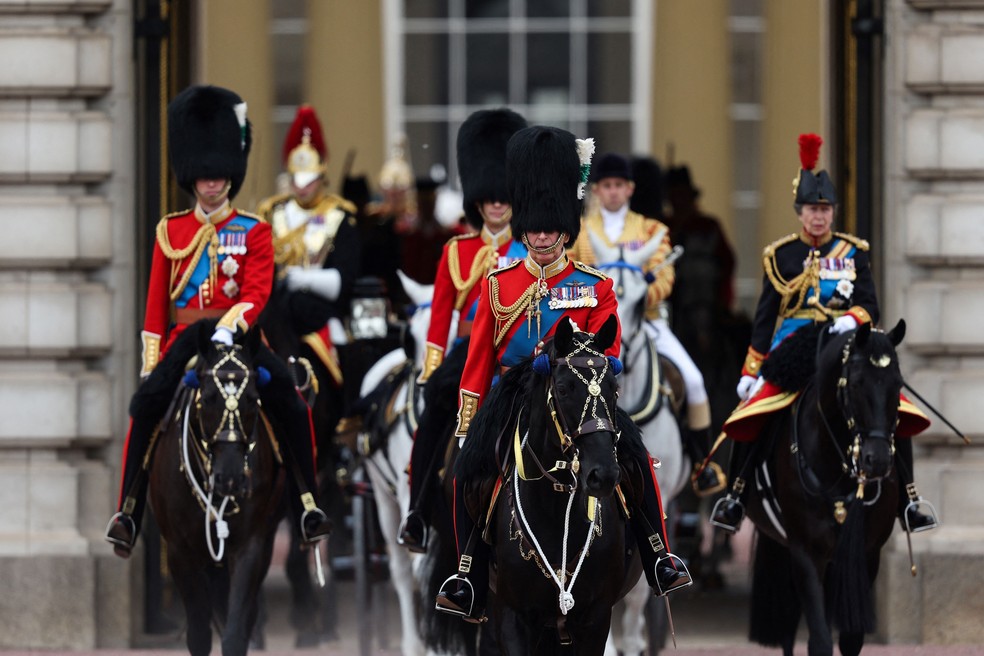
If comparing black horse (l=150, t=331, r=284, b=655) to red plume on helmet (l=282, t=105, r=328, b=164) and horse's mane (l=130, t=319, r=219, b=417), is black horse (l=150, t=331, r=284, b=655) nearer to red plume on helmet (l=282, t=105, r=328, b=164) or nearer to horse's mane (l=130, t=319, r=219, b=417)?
horse's mane (l=130, t=319, r=219, b=417)

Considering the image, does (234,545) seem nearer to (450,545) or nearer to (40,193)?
(450,545)

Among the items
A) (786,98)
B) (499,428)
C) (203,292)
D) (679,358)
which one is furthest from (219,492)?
(786,98)

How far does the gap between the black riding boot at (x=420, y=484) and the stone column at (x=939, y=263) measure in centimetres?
291

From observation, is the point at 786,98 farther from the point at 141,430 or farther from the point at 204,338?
the point at 204,338

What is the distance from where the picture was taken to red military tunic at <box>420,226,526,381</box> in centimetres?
1055

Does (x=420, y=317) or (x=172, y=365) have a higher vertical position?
(x=420, y=317)

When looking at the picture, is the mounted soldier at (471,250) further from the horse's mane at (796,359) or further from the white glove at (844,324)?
the white glove at (844,324)

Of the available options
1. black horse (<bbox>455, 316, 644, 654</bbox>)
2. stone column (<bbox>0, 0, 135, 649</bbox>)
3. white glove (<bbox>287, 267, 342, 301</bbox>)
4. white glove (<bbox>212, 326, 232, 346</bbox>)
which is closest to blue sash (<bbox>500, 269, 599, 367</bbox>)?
black horse (<bbox>455, 316, 644, 654</bbox>)

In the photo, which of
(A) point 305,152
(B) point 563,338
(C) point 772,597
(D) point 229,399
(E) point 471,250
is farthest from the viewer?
(A) point 305,152

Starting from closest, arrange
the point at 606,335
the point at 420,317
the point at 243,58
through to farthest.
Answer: the point at 606,335, the point at 420,317, the point at 243,58

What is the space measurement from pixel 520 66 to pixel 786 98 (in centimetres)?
228

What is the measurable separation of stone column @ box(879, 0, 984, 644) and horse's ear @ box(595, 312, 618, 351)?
162 inches

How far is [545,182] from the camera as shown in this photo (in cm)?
880

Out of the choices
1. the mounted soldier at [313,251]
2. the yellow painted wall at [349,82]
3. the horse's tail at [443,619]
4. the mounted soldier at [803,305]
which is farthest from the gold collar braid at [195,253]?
the yellow painted wall at [349,82]
